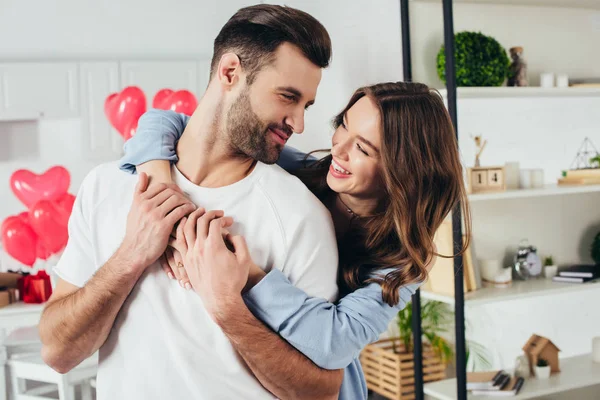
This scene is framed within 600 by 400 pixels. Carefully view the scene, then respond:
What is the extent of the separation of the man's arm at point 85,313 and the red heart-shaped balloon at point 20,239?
2510 millimetres

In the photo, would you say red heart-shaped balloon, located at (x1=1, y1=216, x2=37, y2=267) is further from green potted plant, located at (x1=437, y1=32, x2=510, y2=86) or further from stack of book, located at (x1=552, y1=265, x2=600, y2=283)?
stack of book, located at (x1=552, y1=265, x2=600, y2=283)

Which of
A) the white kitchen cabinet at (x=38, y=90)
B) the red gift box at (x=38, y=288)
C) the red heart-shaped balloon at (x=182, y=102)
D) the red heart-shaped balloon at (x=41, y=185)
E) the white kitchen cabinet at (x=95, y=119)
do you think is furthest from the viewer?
the white kitchen cabinet at (x=95, y=119)

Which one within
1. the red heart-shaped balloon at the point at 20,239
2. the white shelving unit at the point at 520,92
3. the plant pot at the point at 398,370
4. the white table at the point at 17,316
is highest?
the white shelving unit at the point at 520,92

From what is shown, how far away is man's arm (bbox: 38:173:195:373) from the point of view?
1217 millimetres

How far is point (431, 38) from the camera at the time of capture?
3.23 metres

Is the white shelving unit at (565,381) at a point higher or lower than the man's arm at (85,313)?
lower

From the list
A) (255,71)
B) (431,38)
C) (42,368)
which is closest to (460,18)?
(431,38)

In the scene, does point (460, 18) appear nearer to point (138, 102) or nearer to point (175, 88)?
point (138, 102)

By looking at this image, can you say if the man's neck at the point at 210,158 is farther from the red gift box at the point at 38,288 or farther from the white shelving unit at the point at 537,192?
the red gift box at the point at 38,288

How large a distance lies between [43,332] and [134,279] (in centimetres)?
25

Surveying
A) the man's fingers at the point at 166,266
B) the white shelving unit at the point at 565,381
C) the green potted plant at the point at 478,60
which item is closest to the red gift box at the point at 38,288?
the white shelving unit at the point at 565,381

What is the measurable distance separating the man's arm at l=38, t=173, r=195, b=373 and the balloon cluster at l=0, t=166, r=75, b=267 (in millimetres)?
2271

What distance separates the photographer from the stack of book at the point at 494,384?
2926 millimetres

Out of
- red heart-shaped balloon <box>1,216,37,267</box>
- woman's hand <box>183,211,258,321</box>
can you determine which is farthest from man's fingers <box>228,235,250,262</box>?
red heart-shaped balloon <box>1,216,37,267</box>
